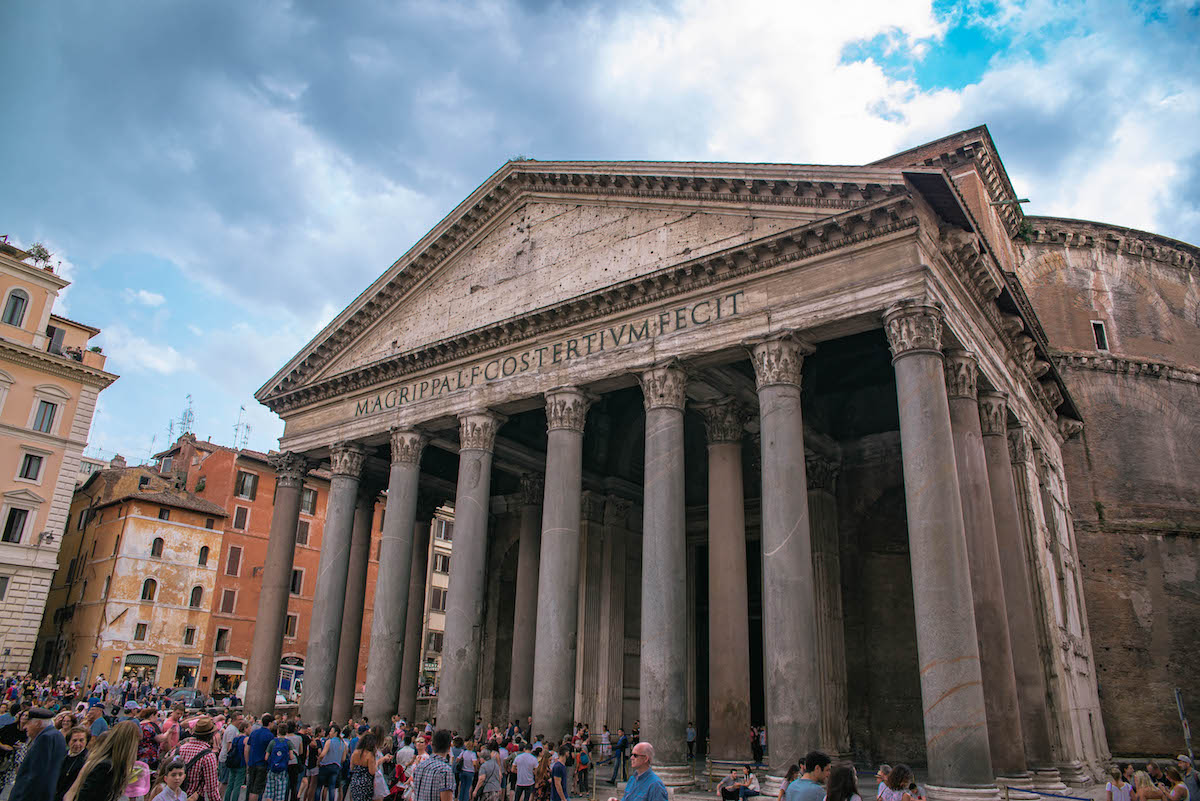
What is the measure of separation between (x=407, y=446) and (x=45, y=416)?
17.6 metres

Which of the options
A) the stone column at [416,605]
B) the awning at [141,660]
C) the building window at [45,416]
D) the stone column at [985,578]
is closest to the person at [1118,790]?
the stone column at [985,578]

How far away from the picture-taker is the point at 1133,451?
2094 centimetres

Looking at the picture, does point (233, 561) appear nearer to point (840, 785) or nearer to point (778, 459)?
point (778, 459)

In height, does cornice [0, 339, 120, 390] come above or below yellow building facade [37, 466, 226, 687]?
above

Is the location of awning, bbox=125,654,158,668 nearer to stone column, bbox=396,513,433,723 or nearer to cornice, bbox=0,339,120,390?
cornice, bbox=0,339,120,390

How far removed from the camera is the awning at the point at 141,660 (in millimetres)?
28156

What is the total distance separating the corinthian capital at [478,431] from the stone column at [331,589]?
12.3 feet

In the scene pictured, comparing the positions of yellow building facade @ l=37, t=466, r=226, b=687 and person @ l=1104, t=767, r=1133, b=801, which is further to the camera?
yellow building facade @ l=37, t=466, r=226, b=687

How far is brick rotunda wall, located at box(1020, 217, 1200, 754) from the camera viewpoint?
A: 61.1 feet

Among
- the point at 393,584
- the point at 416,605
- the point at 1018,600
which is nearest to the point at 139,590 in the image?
the point at 416,605

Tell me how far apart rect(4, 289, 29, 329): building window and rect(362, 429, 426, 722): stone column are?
18087mm

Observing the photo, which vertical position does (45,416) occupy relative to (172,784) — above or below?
above

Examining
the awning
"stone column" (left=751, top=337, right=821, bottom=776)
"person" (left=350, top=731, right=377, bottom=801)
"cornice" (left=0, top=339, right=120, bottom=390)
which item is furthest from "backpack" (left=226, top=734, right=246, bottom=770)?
"cornice" (left=0, top=339, right=120, bottom=390)

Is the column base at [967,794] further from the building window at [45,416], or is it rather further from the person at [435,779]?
the building window at [45,416]
